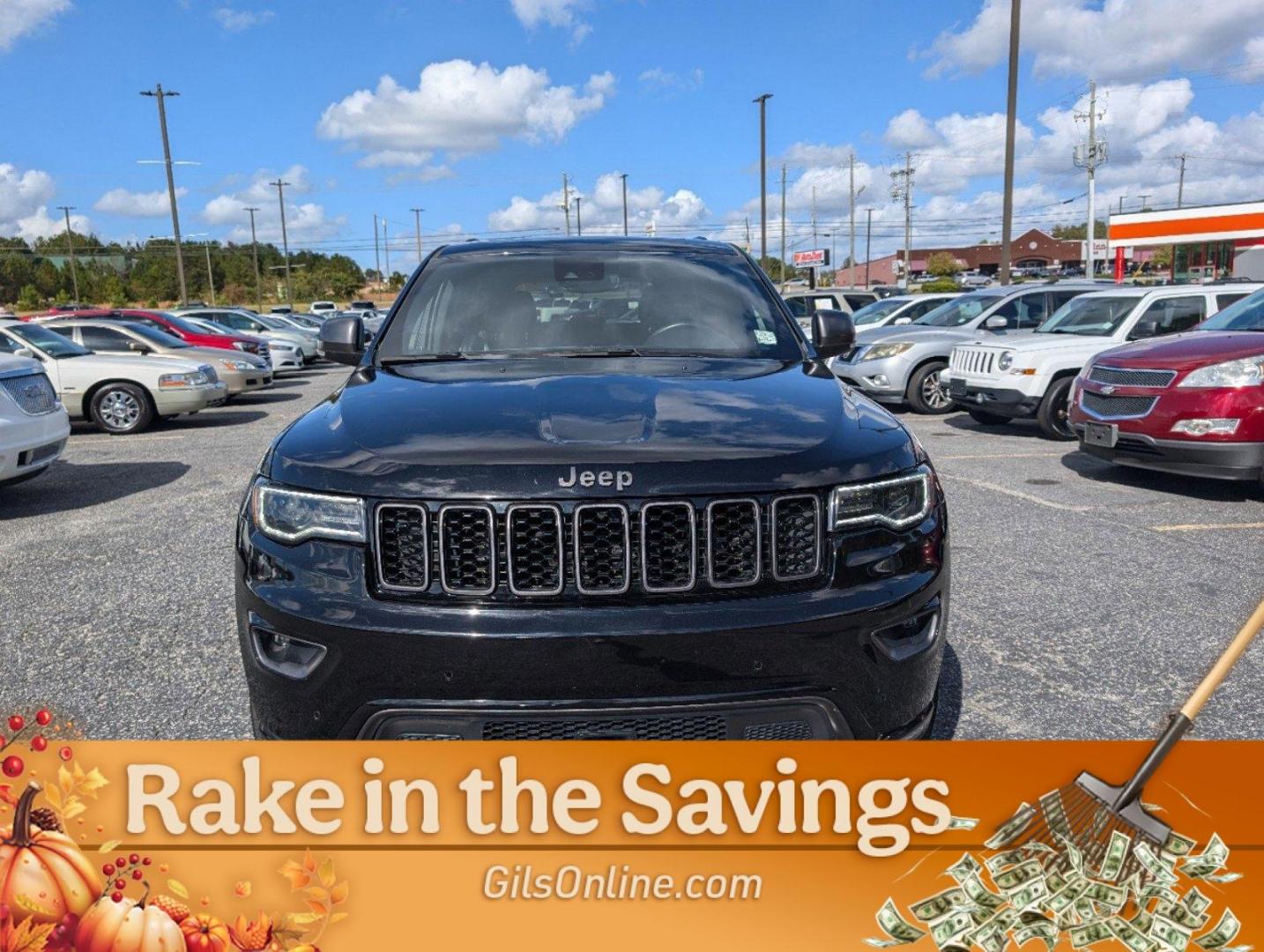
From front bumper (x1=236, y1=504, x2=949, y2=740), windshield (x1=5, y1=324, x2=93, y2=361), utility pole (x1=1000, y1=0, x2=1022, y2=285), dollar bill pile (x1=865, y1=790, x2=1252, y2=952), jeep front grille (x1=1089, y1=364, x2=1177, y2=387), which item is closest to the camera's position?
dollar bill pile (x1=865, y1=790, x2=1252, y2=952)

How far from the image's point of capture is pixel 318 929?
1841 mm

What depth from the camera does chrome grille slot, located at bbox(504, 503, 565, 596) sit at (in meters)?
2.16

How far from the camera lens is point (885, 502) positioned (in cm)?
237

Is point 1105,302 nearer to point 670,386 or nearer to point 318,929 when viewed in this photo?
point 670,386

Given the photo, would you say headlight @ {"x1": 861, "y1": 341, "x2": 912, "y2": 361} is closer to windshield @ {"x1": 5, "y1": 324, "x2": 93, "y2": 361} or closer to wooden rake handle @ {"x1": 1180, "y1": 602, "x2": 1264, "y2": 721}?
windshield @ {"x1": 5, "y1": 324, "x2": 93, "y2": 361}

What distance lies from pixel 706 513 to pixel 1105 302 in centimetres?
1101

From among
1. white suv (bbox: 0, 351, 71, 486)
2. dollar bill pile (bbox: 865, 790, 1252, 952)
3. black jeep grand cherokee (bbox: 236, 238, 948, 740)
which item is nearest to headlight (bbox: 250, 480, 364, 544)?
black jeep grand cherokee (bbox: 236, 238, 948, 740)

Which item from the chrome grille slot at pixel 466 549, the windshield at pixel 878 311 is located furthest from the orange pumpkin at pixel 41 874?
the windshield at pixel 878 311

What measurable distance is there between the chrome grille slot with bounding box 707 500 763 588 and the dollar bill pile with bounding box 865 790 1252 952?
64cm

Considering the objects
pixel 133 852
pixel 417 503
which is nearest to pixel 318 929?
pixel 133 852

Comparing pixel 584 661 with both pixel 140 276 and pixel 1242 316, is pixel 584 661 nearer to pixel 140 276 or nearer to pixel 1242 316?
pixel 1242 316

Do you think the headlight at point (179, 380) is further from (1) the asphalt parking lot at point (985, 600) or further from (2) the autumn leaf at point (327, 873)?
(2) the autumn leaf at point (327, 873)

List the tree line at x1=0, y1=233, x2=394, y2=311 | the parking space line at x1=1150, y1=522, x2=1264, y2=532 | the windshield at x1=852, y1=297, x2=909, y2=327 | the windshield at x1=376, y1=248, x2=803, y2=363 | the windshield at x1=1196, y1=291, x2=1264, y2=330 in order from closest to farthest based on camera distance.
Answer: the windshield at x1=376, y1=248, x2=803, y2=363 → the parking space line at x1=1150, y1=522, x2=1264, y2=532 → the windshield at x1=1196, y1=291, x2=1264, y2=330 → the windshield at x1=852, y1=297, x2=909, y2=327 → the tree line at x1=0, y1=233, x2=394, y2=311

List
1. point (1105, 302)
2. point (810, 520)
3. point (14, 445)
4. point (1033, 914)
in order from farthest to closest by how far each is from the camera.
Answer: point (1105, 302) → point (14, 445) → point (810, 520) → point (1033, 914)
